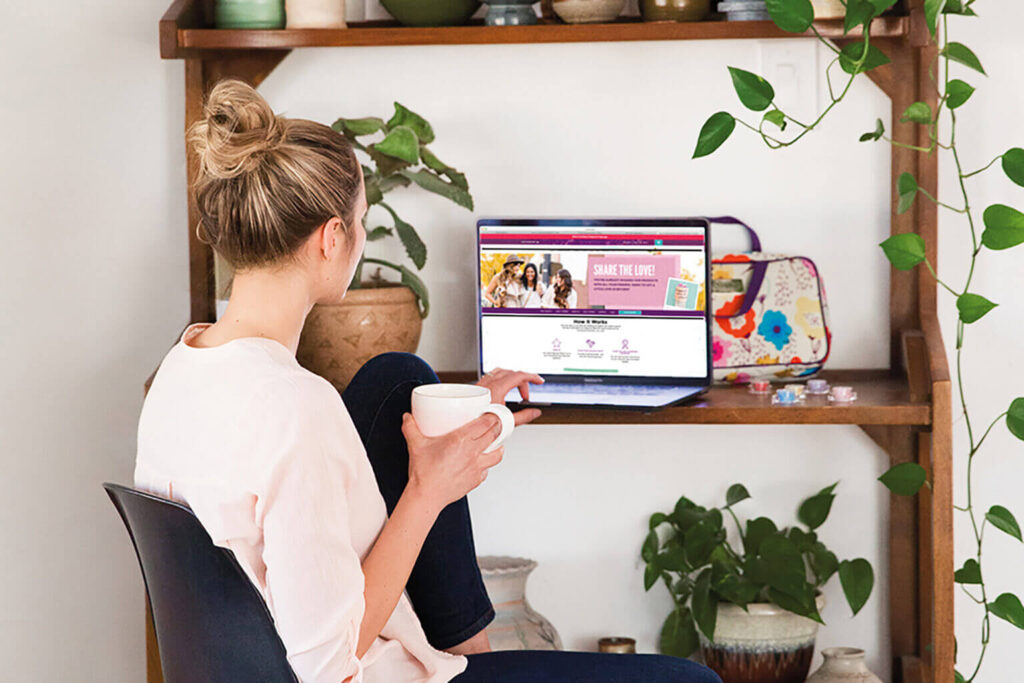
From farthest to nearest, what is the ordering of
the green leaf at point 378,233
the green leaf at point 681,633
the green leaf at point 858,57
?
the green leaf at point 681,633 < the green leaf at point 378,233 < the green leaf at point 858,57

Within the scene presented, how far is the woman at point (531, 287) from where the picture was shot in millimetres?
1673

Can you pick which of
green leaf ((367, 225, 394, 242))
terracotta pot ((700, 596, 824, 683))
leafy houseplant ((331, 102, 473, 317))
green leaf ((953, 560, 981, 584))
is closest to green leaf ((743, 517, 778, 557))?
terracotta pot ((700, 596, 824, 683))

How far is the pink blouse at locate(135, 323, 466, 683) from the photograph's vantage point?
94 cm

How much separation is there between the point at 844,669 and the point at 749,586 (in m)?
0.18

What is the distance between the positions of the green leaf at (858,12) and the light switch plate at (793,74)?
30 centimetres

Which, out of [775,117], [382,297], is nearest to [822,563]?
[775,117]

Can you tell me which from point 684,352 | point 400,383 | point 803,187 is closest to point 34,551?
point 400,383

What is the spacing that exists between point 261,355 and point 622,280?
2.44ft

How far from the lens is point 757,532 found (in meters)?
1.83

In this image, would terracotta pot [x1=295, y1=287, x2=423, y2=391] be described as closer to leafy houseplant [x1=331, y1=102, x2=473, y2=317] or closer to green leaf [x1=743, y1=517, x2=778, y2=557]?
leafy houseplant [x1=331, y1=102, x2=473, y2=317]

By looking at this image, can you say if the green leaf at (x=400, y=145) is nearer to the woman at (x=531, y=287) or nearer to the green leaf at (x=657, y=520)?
the woman at (x=531, y=287)

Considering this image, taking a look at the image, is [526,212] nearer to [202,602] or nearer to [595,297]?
[595,297]

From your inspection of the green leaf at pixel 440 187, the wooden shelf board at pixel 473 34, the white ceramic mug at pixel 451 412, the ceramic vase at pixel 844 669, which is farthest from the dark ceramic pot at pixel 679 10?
the ceramic vase at pixel 844 669

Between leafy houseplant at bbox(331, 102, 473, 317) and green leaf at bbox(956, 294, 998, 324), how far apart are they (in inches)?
27.1
